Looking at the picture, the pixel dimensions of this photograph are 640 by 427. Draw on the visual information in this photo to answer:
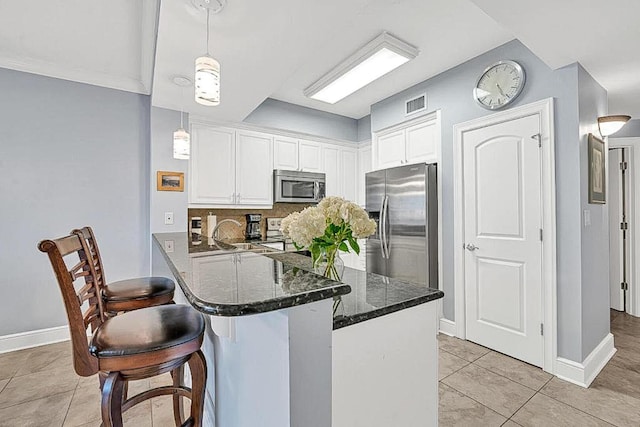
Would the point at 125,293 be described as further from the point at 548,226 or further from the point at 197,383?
the point at 548,226

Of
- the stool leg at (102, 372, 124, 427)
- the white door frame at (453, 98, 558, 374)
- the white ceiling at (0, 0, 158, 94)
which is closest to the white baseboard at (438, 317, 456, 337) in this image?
the white door frame at (453, 98, 558, 374)

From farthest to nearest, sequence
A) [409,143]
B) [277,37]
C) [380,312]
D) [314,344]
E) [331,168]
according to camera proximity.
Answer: [331,168], [409,143], [277,37], [380,312], [314,344]

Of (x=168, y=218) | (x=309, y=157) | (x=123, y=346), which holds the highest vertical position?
(x=309, y=157)

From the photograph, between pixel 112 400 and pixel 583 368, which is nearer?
pixel 112 400

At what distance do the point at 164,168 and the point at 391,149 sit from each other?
2561 mm

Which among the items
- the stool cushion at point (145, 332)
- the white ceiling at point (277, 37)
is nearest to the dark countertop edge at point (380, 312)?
the stool cushion at point (145, 332)

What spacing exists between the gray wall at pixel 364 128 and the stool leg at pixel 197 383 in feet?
12.8

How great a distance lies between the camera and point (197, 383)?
1174mm

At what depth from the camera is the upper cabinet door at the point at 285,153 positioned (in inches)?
154

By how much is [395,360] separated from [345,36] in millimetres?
2431

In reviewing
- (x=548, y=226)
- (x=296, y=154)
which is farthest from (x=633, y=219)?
(x=296, y=154)

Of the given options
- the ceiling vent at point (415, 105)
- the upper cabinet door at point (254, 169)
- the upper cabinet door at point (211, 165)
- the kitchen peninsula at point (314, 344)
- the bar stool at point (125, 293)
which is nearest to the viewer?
the kitchen peninsula at point (314, 344)

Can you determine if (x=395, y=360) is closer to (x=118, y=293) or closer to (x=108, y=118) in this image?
(x=118, y=293)

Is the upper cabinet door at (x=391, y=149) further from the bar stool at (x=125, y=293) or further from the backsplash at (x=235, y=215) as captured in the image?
the bar stool at (x=125, y=293)
